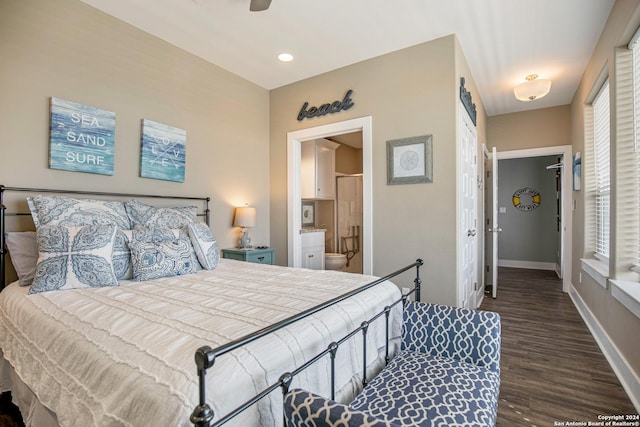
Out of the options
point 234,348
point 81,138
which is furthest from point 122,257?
point 234,348

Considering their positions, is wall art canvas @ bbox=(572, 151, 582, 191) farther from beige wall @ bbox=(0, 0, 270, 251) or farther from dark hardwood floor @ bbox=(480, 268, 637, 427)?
beige wall @ bbox=(0, 0, 270, 251)

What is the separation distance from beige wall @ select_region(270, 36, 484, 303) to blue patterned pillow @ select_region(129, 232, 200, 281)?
1787 millimetres

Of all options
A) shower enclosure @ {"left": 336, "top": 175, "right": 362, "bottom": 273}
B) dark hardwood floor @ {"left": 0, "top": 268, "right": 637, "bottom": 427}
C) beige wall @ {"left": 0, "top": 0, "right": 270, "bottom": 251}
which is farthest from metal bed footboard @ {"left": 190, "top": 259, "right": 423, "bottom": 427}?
shower enclosure @ {"left": 336, "top": 175, "right": 362, "bottom": 273}

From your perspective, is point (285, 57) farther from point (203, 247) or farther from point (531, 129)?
point (531, 129)

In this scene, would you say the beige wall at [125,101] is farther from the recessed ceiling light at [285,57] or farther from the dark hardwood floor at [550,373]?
the dark hardwood floor at [550,373]

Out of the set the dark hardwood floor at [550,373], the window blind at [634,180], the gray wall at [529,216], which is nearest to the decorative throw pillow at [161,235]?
the dark hardwood floor at [550,373]

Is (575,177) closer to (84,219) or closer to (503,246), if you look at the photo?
(503,246)

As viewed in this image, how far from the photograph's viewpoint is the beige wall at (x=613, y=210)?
2049 mm

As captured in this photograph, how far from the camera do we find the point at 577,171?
12.8ft

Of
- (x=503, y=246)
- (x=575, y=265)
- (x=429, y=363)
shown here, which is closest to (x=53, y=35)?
(x=429, y=363)

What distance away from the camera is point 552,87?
13.1ft

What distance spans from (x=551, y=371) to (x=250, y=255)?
2719 millimetres

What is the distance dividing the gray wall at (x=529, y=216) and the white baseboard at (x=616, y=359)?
345cm

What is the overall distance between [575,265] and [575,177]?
1165 mm
